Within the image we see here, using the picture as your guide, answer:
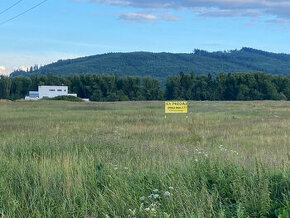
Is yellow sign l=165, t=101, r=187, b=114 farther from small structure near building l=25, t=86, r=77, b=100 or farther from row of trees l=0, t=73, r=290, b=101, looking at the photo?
small structure near building l=25, t=86, r=77, b=100

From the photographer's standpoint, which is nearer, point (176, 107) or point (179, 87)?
point (176, 107)

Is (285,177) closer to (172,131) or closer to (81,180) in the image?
(81,180)

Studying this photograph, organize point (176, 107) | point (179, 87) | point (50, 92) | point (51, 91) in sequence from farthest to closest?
point (51, 91) < point (50, 92) < point (179, 87) < point (176, 107)

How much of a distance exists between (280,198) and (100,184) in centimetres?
257

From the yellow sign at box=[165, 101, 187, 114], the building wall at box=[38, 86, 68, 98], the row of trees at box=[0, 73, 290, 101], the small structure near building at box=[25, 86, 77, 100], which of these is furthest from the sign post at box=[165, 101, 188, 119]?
the building wall at box=[38, 86, 68, 98]

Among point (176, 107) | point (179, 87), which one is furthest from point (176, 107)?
point (179, 87)

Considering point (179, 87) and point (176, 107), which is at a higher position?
point (179, 87)

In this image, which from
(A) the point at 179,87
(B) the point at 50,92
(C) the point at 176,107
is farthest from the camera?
(B) the point at 50,92

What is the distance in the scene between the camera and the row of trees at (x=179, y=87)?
114 m

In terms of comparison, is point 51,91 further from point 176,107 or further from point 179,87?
point 176,107

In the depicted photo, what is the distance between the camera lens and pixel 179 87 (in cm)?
12075

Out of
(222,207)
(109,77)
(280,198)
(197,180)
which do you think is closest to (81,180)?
(197,180)

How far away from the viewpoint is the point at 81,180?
6.59m

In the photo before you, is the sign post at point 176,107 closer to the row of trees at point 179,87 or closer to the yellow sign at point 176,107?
the yellow sign at point 176,107
